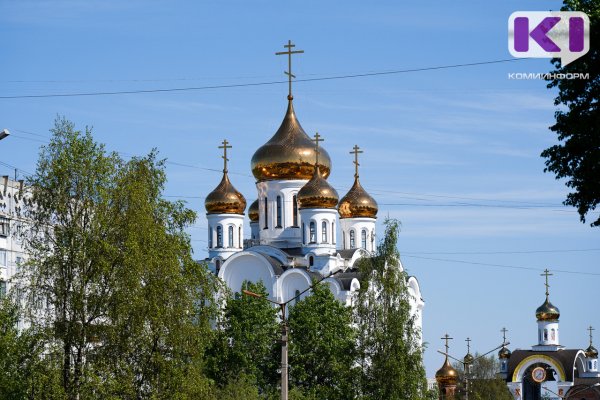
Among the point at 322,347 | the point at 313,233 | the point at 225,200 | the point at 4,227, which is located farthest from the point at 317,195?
the point at 4,227

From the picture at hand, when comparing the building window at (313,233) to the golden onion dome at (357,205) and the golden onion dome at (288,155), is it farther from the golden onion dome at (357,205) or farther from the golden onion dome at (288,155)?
the golden onion dome at (357,205)

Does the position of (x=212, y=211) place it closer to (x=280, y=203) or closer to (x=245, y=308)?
(x=280, y=203)

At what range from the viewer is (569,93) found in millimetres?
27344

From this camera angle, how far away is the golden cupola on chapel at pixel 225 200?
73.6m

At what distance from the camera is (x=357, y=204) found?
7606 cm

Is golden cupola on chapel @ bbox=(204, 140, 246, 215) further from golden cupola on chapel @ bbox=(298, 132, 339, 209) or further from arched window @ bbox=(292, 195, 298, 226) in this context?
golden cupola on chapel @ bbox=(298, 132, 339, 209)

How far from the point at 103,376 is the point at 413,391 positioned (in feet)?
61.6

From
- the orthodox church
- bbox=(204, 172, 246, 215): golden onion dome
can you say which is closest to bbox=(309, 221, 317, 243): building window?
the orthodox church

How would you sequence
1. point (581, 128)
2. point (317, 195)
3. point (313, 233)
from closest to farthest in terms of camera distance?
point (581, 128) → point (317, 195) → point (313, 233)

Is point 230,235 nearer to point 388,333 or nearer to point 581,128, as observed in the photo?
point 388,333

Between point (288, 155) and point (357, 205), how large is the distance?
5000 mm

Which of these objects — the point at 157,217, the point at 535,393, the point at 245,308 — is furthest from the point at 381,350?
the point at 535,393

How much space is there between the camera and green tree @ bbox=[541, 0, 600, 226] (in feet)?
87.5

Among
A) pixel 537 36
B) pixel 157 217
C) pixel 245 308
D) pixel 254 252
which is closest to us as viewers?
pixel 537 36
